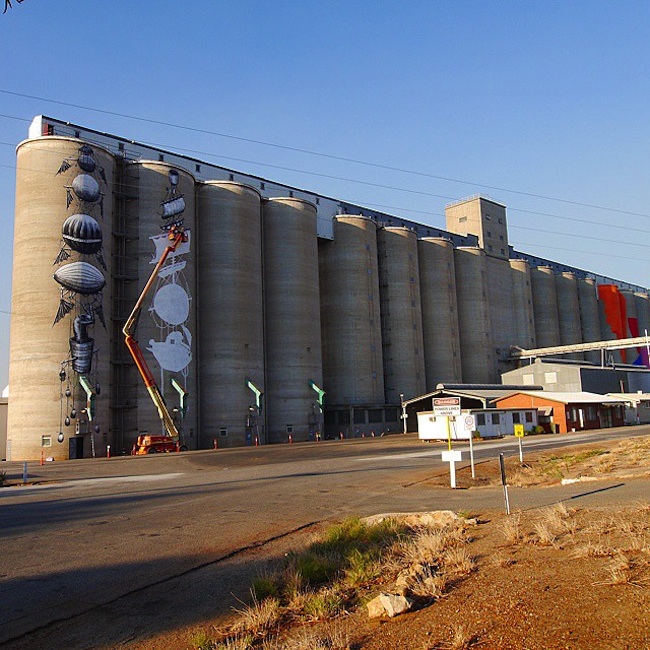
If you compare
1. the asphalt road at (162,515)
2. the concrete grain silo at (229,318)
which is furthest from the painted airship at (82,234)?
the asphalt road at (162,515)

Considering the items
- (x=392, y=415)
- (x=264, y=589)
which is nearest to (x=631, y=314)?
(x=392, y=415)

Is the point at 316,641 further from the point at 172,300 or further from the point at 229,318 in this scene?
the point at 229,318

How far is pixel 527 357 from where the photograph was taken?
100 metres

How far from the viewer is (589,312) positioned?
127062mm

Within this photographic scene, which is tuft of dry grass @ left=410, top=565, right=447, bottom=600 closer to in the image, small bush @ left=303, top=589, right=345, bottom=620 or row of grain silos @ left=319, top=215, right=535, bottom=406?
small bush @ left=303, top=589, right=345, bottom=620

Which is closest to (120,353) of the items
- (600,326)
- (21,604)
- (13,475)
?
(13,475)

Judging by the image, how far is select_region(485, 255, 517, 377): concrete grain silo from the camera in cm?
10125

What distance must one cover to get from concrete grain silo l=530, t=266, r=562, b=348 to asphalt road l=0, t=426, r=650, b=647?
89.8 metres

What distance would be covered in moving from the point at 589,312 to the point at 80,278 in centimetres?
10490

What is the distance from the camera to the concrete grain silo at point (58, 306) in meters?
50.5

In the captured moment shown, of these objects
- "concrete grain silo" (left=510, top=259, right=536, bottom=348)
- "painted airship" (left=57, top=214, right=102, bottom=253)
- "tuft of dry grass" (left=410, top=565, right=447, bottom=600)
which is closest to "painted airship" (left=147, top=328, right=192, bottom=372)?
"painted airship" (left=57, top=214, right=102, bottom=253)

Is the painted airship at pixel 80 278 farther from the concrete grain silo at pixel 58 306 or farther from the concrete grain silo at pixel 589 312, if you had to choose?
the concrete grain silo at pixel 589 312

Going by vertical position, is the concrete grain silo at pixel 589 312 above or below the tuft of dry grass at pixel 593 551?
above

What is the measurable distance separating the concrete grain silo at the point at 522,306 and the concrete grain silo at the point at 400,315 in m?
26.9
